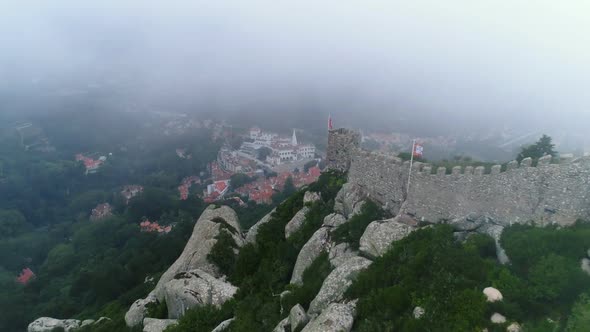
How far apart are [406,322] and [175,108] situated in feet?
542

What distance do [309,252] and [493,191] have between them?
688cm

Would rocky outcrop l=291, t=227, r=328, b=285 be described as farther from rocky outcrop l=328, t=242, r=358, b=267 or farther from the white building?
the white building

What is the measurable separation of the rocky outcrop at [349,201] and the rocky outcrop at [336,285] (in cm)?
400

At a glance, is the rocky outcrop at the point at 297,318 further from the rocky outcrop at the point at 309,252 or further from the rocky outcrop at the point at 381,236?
the rocky outcrop at the point at 309,252

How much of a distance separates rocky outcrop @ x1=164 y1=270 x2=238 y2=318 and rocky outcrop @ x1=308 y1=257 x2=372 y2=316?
17.2 feet

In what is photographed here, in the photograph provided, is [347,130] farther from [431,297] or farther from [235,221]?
[431,297]

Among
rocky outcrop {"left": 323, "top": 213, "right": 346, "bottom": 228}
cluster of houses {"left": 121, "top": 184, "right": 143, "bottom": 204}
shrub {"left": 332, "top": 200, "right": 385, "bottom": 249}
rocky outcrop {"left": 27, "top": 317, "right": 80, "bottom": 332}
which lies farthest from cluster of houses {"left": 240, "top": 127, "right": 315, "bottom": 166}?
shrub {"left": 332, "top": 200, "right": 385, "bottom": 249}

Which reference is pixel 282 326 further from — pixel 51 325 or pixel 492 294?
pixel 51 325

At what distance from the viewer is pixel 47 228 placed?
238 feet

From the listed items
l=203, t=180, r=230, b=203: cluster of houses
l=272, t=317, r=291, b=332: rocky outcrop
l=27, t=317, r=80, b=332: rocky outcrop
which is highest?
l=272, t=317, r=291, b=332: rocky outcrop

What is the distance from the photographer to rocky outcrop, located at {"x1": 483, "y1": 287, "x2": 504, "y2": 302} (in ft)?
31.4

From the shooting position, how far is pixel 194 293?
1639 cm

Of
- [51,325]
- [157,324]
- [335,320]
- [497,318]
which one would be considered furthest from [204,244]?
[497,318]

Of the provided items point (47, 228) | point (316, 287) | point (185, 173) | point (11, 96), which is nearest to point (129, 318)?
point (316, 287)
